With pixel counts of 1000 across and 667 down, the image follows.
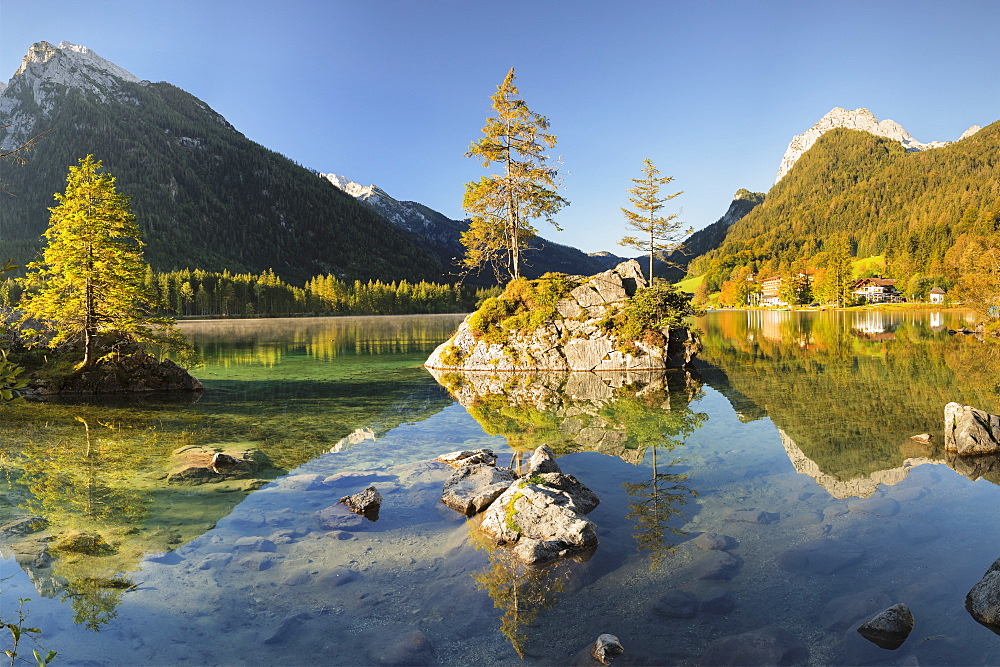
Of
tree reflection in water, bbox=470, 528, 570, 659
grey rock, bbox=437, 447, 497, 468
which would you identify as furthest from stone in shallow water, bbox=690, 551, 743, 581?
grey rock, bbox=437, 447, 497, 468

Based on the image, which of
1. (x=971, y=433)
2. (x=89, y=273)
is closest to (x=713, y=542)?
(x=971, y=433)

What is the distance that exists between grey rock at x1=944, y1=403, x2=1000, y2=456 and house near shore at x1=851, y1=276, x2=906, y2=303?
160 meters

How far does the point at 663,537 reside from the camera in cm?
954

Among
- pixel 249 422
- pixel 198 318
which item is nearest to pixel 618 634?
pixel 249 422

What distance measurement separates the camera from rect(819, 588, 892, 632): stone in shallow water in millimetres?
6996

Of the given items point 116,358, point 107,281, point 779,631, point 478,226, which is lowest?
point 779,631

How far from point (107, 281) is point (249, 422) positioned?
12414mm

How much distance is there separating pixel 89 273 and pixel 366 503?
2253 centimetres

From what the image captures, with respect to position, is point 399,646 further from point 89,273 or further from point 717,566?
point 89,273

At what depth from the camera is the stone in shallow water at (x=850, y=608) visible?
7.00m

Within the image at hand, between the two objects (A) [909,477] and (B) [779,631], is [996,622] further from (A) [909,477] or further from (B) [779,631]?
(A) [909,477]

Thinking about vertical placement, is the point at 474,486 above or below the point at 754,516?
above

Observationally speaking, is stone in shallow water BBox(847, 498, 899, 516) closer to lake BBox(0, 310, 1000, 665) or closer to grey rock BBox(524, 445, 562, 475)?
lake BBox(0, 310, 1000, 665)

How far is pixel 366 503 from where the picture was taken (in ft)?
36.6
